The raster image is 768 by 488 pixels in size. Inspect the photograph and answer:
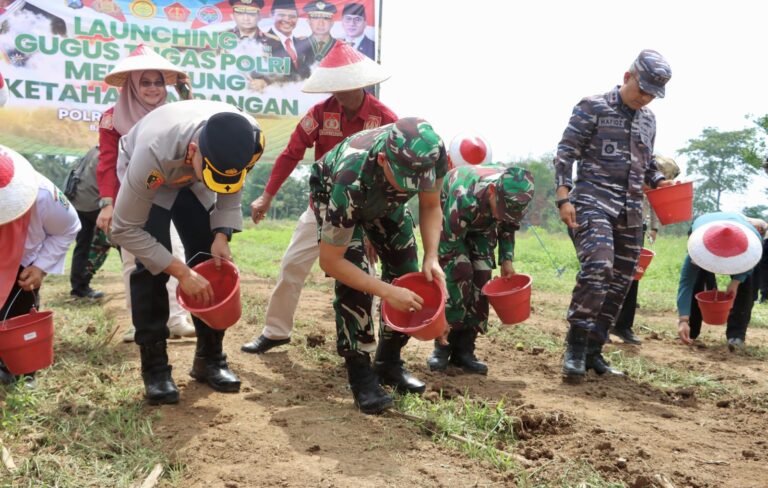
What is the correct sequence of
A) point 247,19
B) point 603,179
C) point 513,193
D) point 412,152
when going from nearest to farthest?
point 412,152 < point 513,193 < point 603,179 < point 247,19

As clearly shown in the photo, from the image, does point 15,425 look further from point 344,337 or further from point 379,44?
point 379,44

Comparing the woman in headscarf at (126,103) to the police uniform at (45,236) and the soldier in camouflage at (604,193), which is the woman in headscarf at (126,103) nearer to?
the police uniform at (45,236)

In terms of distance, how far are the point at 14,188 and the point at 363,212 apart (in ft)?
5.39

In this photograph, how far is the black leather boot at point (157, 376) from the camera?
11.5 feet

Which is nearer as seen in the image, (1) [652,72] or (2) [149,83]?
(1) [652,72]

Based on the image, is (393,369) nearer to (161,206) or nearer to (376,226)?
(376,226)

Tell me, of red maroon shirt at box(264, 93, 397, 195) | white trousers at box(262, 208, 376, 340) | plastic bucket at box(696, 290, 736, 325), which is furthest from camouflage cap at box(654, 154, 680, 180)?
white trousers at box(262, 208, 376, 340)

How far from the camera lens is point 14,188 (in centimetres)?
342

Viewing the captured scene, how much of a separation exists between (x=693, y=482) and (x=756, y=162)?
17.1 m

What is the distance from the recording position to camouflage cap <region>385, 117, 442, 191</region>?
2688 mm

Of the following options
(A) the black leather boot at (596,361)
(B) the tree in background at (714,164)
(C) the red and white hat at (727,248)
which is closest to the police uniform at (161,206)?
(A) the black leather boot at (596,361)

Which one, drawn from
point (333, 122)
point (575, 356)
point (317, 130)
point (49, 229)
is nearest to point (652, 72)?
point (575, 356)

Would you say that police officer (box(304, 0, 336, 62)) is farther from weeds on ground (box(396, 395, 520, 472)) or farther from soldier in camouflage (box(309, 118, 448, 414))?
weeds on ground (box(396, 395, 520, 472))

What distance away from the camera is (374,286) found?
3.05 meters
